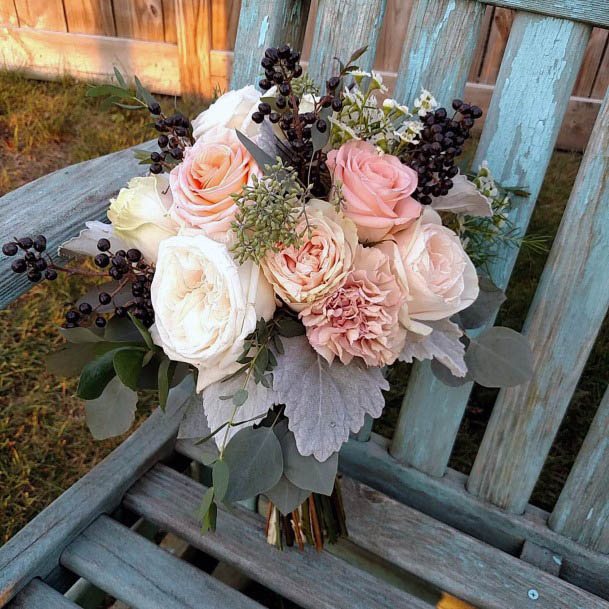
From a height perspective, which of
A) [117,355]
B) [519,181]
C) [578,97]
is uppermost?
[519,181]

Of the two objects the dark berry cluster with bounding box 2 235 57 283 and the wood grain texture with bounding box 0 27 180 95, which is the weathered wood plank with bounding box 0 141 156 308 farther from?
the wood grain texture with bounding box 0 27 180 95

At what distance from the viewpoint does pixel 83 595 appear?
1219 millimetres

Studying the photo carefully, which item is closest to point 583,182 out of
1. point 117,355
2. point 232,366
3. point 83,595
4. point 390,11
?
point 232,366

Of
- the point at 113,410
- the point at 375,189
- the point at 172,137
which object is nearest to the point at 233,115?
the point at 172,137

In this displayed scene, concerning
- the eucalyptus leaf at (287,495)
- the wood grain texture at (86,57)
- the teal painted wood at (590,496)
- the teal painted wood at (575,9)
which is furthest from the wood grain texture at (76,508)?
the wood grain texture at (86,57)

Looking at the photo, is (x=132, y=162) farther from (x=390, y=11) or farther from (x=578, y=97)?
(x=578, y=97)

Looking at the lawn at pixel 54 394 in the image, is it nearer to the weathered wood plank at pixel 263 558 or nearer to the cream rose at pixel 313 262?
the weathered wood plank at pixel 263 558

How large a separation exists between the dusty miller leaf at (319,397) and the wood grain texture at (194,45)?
2.36m

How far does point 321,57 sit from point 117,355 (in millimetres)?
602

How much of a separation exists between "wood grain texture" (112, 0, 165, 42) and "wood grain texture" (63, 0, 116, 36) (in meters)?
0.04

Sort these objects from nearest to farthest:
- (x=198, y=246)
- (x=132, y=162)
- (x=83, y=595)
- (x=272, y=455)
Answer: (x=198, y=246) < (x=272, y=455) < (x=132, y=162) < (x=83, y=595)

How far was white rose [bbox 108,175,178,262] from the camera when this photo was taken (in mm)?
718

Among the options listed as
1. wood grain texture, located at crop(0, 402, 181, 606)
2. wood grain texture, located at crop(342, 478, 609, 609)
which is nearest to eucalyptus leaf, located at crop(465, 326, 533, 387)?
wood grain texture, located at crop(342, 478, 609, 609)

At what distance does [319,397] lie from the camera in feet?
2.31
